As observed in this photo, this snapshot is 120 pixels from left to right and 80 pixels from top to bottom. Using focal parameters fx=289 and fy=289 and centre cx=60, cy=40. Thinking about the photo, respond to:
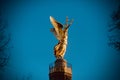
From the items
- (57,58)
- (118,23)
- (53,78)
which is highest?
(57,58)

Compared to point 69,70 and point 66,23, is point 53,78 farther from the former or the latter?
point 66,23

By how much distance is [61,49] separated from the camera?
130ft

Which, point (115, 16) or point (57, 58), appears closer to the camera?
point (115, 16)

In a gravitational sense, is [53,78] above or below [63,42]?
below

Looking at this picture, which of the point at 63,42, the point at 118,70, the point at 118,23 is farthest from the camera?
the point at 118,70

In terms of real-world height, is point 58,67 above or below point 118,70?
below

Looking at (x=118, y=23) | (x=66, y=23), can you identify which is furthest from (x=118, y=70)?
(x=118, y=23)

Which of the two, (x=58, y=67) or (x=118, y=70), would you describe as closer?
(x=58, y=67)

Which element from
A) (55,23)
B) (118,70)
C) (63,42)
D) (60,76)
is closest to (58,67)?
(60,76)

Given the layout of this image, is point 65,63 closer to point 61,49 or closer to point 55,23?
point 61,49

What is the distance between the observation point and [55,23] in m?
40.8

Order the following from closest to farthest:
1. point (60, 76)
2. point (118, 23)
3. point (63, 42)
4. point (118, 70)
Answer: point (118, 23) < point (60, 76) < point (63, 42) < point (118, 70)

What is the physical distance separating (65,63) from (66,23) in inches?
257

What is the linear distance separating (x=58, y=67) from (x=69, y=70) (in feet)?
5.62
